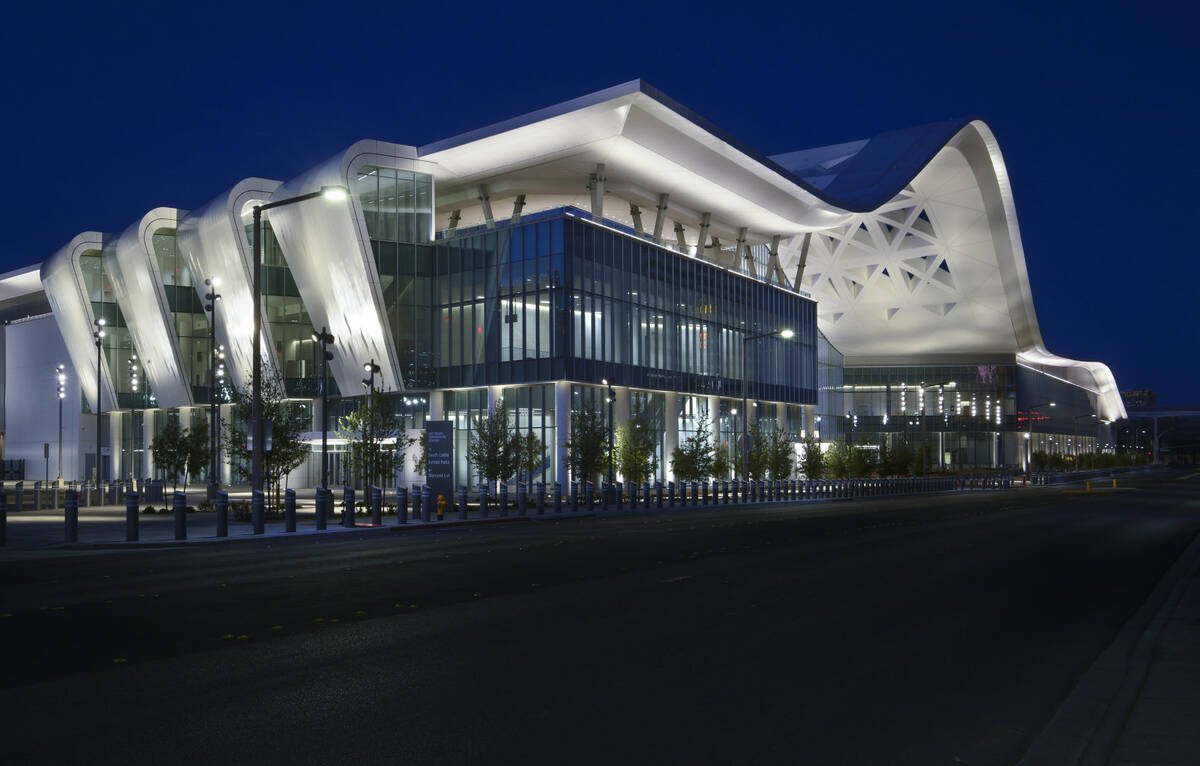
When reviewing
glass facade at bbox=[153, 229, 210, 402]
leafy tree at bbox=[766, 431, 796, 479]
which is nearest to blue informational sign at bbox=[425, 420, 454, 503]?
leafy tree at bbox=[766, 431, 796, 479]

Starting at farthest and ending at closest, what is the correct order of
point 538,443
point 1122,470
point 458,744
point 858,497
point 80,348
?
point 1122,470 → point 80,348 → point 858,497 → point 538,443 → point 458,744

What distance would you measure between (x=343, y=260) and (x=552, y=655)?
5055cm

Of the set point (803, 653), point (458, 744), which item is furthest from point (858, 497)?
point (458, 744)

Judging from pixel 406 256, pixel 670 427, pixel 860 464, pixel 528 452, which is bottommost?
pixel 860 464

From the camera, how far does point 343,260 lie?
57094mm

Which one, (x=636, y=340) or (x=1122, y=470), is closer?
(x=636, y=340)

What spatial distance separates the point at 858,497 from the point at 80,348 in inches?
2243

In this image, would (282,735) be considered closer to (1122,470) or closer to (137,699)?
(137,699)

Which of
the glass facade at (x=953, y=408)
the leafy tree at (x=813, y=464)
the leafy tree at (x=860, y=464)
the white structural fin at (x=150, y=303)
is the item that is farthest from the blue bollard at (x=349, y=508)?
the glass facade at (x=953, y=408)

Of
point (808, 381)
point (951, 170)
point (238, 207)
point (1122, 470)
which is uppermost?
point (951, 170)

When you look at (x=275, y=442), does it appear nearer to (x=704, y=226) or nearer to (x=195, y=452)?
(x=195, y=452)

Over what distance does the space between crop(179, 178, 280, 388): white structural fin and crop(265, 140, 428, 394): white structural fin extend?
6.62ft

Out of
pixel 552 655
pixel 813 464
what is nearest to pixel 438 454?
pixel 552 655

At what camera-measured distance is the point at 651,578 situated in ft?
50.4
